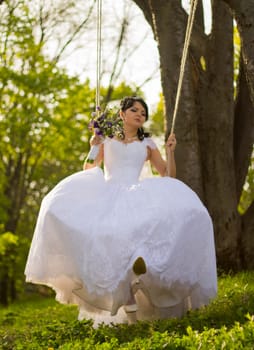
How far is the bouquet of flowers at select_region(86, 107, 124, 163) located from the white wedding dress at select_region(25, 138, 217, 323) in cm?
43

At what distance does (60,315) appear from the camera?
10094 millimetres

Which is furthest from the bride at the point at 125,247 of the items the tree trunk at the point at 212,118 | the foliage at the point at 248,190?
the foliage at the point at 248,190

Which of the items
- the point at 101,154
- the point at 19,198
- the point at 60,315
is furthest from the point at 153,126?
the point at 101,154

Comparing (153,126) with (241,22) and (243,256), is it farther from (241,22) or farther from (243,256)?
(241,22)

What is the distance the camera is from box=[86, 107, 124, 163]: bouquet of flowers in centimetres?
678

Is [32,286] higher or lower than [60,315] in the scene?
lower

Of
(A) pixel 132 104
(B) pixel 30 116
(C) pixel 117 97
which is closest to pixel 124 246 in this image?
(A) pixel 132 104

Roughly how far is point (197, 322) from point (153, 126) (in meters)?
17.9

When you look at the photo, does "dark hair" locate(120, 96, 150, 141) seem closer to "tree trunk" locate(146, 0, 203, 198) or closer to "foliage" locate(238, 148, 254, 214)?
"tree trunk" locate(146, 0, 203, 198)

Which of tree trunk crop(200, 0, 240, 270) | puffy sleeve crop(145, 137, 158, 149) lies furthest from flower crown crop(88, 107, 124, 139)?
tree trunk crop(200, 0, 240, 270)

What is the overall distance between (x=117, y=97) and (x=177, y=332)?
18796 mm

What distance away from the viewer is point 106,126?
682cm

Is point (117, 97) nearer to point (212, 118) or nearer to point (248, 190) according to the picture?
point (248, 190)

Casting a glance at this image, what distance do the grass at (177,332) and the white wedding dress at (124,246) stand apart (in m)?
0.21
